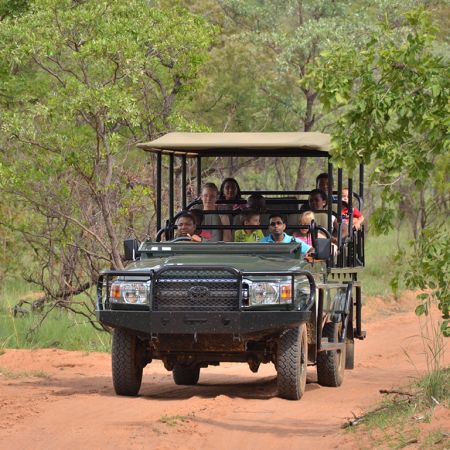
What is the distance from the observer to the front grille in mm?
8758

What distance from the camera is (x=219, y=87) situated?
20953 mm

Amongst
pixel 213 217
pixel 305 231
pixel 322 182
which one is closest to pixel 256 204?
pixel 213 217

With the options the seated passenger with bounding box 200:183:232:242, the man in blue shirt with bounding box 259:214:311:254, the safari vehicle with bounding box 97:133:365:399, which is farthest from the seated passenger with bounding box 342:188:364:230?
the man in blue shirt with bounding box 259:214:311:254

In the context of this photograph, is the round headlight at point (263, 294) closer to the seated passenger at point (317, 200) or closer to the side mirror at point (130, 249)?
the side mirror at point (130, 249)

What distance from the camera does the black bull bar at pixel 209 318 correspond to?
341 inches

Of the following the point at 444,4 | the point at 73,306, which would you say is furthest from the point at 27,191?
the point at 444,4

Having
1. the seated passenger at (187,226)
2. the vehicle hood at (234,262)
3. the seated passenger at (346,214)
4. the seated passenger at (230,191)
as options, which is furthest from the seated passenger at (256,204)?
the vehicle hood at (234,262)

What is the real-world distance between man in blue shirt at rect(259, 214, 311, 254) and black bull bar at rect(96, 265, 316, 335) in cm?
116

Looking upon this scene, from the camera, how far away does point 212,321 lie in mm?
8703

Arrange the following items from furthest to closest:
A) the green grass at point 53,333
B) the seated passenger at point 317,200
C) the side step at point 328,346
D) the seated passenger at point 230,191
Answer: the green grass at point 53,333 < the seated passenger at point 230,191 < the seated passenger at point 317,200 < the side step at point 328,346

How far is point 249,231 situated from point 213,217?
14.2 inches

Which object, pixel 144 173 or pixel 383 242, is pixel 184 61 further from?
pixel 383 242

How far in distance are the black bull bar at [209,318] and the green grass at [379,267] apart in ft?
32.7

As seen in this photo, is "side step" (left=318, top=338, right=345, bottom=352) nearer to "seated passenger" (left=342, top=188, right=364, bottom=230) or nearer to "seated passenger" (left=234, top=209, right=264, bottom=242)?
"seated passenger" (left=234, top=209, right=264, bottom=242)
